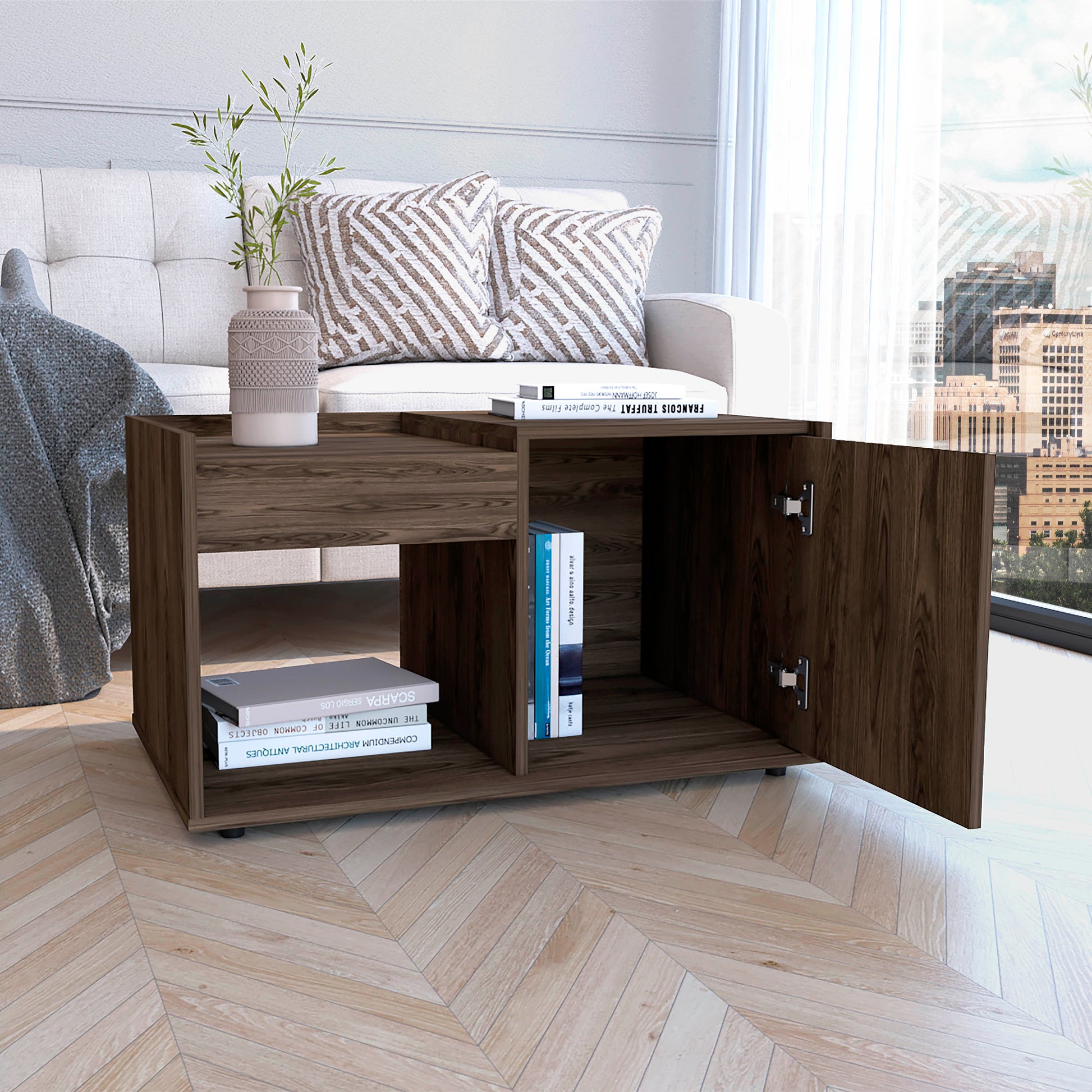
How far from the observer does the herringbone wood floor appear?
885 mm

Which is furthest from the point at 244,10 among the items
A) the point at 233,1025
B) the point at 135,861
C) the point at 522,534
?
the point at 233,1025

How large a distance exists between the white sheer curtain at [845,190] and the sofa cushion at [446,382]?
0.63m

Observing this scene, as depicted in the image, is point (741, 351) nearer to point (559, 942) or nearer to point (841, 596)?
point (841, 596)

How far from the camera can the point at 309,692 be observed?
1.42 m

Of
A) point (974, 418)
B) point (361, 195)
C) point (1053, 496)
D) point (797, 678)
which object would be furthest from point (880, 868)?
point (361, 195)

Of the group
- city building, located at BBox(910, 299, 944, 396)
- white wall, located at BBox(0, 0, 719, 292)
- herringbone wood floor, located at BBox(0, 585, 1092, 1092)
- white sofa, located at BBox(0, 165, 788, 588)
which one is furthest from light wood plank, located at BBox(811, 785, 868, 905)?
white wall, located at BBox(0, 0, 719, 292)

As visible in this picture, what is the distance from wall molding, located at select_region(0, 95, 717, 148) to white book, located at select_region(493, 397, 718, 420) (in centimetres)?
197

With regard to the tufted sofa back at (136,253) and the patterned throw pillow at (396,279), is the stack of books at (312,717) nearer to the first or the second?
the patterned throw pillow at (396,279)

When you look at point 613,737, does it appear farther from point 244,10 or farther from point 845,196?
point 244,10

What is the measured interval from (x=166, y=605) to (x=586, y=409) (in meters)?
0.53

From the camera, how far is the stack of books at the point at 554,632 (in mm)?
1479

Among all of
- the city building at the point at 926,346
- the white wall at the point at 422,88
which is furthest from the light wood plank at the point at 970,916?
the white wall at the point at 422,88

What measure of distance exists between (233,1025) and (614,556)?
3.34 ft

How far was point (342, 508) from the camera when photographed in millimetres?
1228
